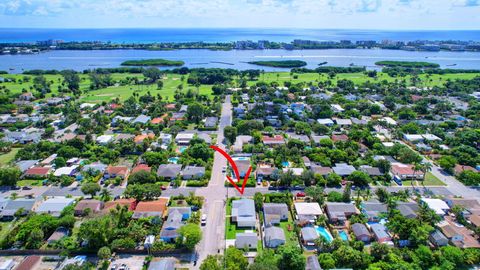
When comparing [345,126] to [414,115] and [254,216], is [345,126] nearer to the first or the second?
[414,115]

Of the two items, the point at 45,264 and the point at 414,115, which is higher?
the point at 414,115

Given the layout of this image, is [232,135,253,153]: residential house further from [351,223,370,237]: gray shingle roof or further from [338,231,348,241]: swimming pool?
[351,223,370,237]: gray shingle roof

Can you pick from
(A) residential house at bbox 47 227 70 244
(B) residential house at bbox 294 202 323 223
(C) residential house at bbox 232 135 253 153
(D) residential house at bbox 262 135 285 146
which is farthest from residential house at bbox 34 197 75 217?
(D) residential house at bbox 262 135 285 146

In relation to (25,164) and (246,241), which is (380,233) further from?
(25,164)

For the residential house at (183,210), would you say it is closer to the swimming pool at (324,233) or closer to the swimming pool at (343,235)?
the swimming pool at (324,233)

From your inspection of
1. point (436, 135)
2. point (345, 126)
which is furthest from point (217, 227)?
point (436, 135)

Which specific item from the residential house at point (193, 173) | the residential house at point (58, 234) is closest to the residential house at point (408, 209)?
the residential house at point (193, 173)

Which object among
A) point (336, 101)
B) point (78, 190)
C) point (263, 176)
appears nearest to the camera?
point (78, 190)

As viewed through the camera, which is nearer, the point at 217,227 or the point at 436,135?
the point at 217,227
